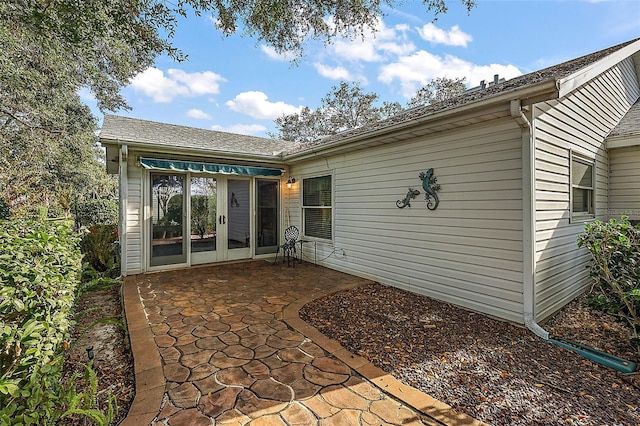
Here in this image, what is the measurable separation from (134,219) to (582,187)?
8.09 m

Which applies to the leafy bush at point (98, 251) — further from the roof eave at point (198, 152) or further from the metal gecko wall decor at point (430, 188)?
the metal gecko wall decor at point (430, 188)

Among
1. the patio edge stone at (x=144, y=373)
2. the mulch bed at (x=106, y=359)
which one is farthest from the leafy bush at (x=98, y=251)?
the patio edge stone at (x=144, y=373)

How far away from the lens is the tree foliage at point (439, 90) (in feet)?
56.2

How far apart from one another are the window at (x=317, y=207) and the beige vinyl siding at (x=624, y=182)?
5.33 m

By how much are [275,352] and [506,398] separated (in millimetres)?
1980

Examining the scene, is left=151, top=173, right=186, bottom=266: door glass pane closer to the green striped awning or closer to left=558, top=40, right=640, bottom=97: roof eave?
the green striped awning

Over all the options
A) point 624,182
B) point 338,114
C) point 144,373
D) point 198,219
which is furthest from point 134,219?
point 338,114

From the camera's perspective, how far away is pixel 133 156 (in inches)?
235

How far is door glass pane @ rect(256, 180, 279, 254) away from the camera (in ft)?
24.9

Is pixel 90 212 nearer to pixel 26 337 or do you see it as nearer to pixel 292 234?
pixel 292 234

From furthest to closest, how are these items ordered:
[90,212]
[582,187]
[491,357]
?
[90,212], [582,187], [491,357]

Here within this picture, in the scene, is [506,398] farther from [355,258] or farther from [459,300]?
[355,258]

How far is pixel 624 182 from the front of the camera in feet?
17.4

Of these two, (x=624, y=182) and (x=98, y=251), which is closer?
(x=624, y=182)
